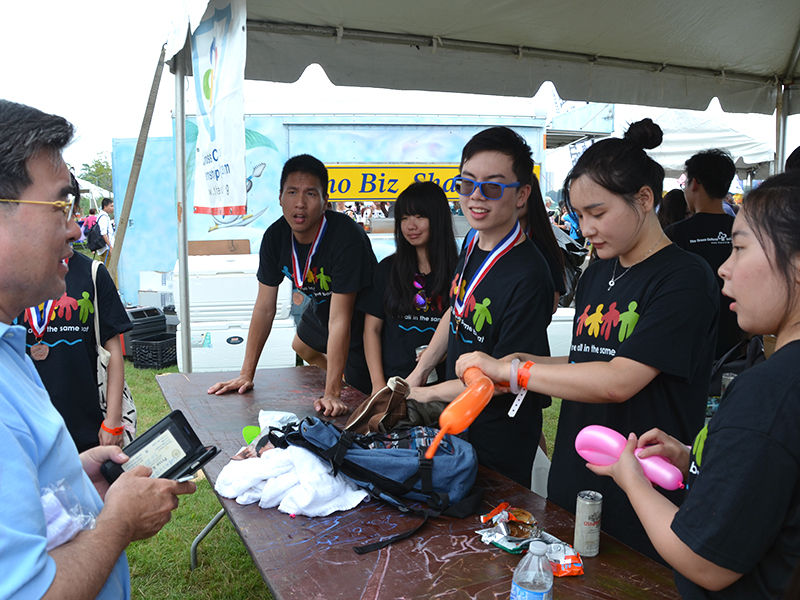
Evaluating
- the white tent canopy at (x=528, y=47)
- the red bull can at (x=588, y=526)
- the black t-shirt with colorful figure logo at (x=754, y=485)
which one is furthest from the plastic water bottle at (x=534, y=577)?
the white tent canopy at (x=528, y=47)

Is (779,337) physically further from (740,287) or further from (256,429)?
(256,429)

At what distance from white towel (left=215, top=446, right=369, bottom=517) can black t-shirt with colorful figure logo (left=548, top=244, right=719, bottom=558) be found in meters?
0.74

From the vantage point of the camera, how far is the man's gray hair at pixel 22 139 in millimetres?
1134

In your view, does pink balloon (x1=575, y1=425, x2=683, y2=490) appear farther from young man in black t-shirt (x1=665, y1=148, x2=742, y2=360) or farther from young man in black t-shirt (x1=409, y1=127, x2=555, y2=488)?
young man in black t-shirt (x1=665, y1=148, x2=742, y2=360)

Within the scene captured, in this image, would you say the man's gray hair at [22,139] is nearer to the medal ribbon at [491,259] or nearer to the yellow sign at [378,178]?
the medal ribbon at [491,259]

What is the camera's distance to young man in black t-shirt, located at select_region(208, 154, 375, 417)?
10.6 feet

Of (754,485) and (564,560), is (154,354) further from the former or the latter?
(754,485)

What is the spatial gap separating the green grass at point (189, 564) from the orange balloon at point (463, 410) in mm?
2144

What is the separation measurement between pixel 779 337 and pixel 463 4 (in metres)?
3.35

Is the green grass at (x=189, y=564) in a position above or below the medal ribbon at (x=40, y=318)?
below

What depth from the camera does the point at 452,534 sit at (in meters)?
1.67

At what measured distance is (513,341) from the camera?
210 centimetres

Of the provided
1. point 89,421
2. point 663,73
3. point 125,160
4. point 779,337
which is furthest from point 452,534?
point 125,160

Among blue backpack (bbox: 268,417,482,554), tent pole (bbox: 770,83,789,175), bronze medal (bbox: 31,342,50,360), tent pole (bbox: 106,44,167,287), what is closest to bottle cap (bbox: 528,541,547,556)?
blue backpack (bbox: 268,417,482,554)
